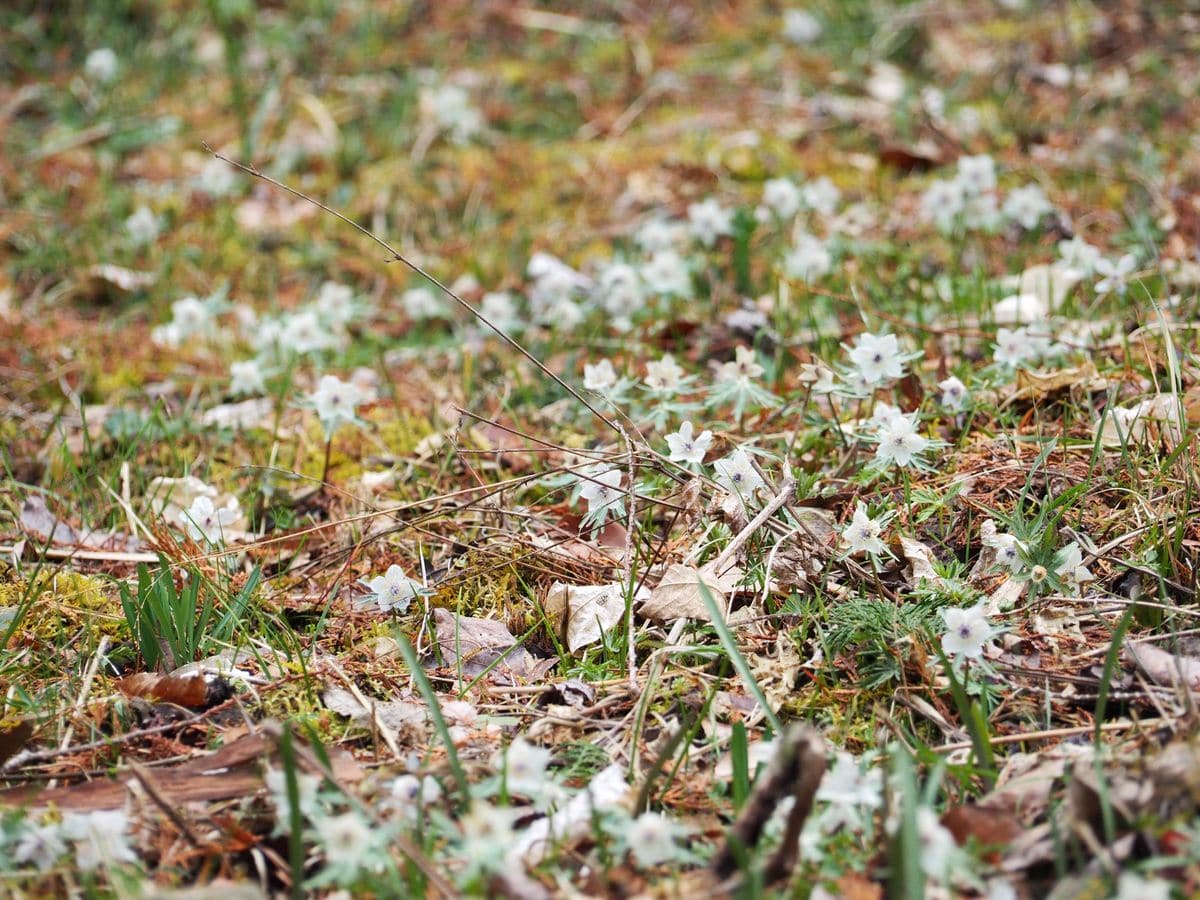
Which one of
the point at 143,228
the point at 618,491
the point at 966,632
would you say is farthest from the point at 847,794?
the point at 143,228

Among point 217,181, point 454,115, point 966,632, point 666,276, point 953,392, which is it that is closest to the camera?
point 966,632

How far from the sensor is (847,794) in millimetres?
1447

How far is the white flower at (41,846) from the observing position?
145 cm

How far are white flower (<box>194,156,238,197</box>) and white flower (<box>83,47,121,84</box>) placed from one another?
0.98m

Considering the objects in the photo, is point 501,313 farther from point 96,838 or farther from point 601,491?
point 96,838

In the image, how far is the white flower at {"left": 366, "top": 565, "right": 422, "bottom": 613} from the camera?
2.04 m

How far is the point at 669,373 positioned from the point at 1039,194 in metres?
1.66

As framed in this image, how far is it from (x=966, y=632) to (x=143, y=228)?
3.45 metres

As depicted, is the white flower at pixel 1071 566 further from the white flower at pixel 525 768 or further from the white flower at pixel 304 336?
the white flower at pixel 304 336

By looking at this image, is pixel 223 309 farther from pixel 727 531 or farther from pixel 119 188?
pixel 727 531

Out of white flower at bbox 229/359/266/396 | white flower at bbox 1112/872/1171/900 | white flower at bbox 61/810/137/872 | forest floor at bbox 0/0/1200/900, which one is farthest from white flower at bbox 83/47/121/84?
white flower at bbox 1112/872/1171/900

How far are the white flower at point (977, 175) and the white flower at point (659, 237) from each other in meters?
0.91

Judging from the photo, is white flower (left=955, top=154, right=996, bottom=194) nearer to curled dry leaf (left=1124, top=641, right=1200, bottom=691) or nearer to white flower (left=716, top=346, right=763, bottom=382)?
white flower (left=716, top=346, right=763, bottom=382)

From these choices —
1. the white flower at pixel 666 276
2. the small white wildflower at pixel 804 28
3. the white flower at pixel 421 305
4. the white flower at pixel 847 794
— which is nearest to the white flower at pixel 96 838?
the white flower at pixel 847 794
